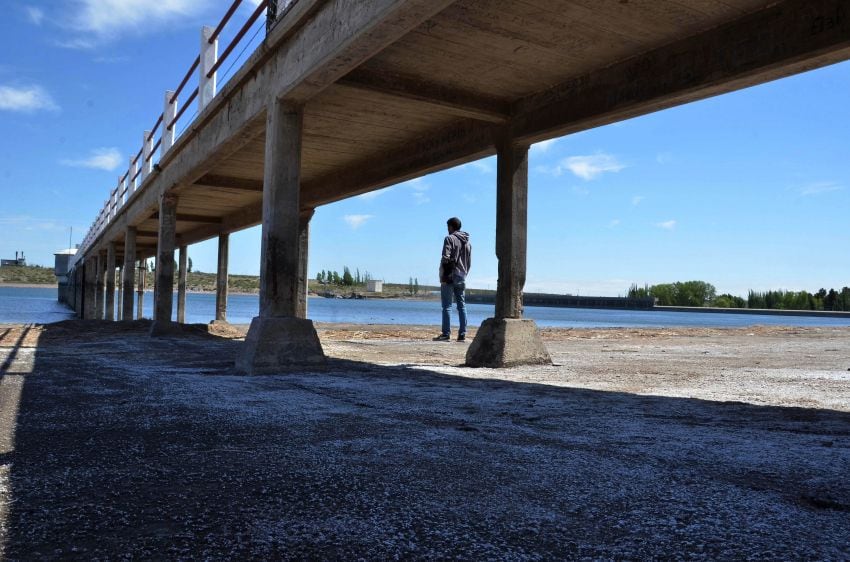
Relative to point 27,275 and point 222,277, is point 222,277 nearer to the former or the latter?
point 222,277

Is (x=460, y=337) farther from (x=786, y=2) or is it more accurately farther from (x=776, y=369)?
(x=786, y=2)

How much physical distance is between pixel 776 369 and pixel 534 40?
192 inches

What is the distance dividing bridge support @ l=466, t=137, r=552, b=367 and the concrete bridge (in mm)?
18

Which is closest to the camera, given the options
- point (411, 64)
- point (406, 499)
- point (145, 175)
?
point (406, 499)

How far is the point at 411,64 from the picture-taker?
722 cm

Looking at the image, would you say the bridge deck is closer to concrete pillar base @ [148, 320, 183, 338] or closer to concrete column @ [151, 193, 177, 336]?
concrete column @ [151, 193, 177, 336]

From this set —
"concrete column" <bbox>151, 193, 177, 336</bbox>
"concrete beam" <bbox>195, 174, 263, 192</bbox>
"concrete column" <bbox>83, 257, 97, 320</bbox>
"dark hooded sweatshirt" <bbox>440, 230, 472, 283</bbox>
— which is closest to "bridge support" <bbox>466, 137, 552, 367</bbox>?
"dark hooded sweatshirt" <bbox>440, 230, 472, 283</bbox>


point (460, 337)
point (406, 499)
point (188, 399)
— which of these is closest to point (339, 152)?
point (460, 337)

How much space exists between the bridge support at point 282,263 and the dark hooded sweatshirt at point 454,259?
3.99 meters

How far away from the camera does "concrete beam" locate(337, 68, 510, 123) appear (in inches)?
291

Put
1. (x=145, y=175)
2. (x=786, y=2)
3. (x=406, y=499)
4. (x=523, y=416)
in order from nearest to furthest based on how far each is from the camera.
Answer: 1. (x=406, y=499)
2. (x=523, y=416)
3. (x=786, y=2)
4. (x=145, y=175)

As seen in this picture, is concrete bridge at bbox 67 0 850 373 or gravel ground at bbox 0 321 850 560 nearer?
gravel ground at bbox 0 321 850 560

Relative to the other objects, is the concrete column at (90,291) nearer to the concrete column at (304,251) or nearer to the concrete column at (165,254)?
the concrete column at (165,254)

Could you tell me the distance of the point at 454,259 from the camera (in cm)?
1103
